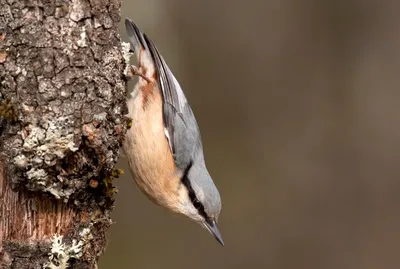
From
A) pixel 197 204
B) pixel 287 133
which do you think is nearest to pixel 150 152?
pixel 197 204

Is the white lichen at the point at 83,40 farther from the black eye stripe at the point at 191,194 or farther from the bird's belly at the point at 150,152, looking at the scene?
the black eye stripe at the point at 191,194

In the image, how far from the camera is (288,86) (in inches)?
284

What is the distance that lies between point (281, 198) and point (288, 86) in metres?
1.27

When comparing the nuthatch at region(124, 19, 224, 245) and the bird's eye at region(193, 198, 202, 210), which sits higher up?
the nuthatch at region(124, 19, 224, 245)

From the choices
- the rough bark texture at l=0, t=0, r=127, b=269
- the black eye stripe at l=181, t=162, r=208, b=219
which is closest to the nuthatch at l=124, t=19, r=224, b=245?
the black eye stripe at l=181, t=162, r=208, b=219

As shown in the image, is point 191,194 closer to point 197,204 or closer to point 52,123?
point 197,204

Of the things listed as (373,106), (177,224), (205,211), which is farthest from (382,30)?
(205,211)

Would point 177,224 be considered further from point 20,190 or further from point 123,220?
point 20,190

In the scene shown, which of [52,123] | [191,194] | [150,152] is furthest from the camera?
[191,194]

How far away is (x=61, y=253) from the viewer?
8.61 ft

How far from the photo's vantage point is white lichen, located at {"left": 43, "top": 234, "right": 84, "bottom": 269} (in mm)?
2605

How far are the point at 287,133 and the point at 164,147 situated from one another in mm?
3598

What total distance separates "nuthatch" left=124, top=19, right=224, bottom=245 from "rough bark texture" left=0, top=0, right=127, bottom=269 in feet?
3.51

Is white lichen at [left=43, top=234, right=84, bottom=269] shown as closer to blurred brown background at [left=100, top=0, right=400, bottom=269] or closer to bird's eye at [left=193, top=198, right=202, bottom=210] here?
bird's eye at [left=193, top=198, right=202, bottom=210]
